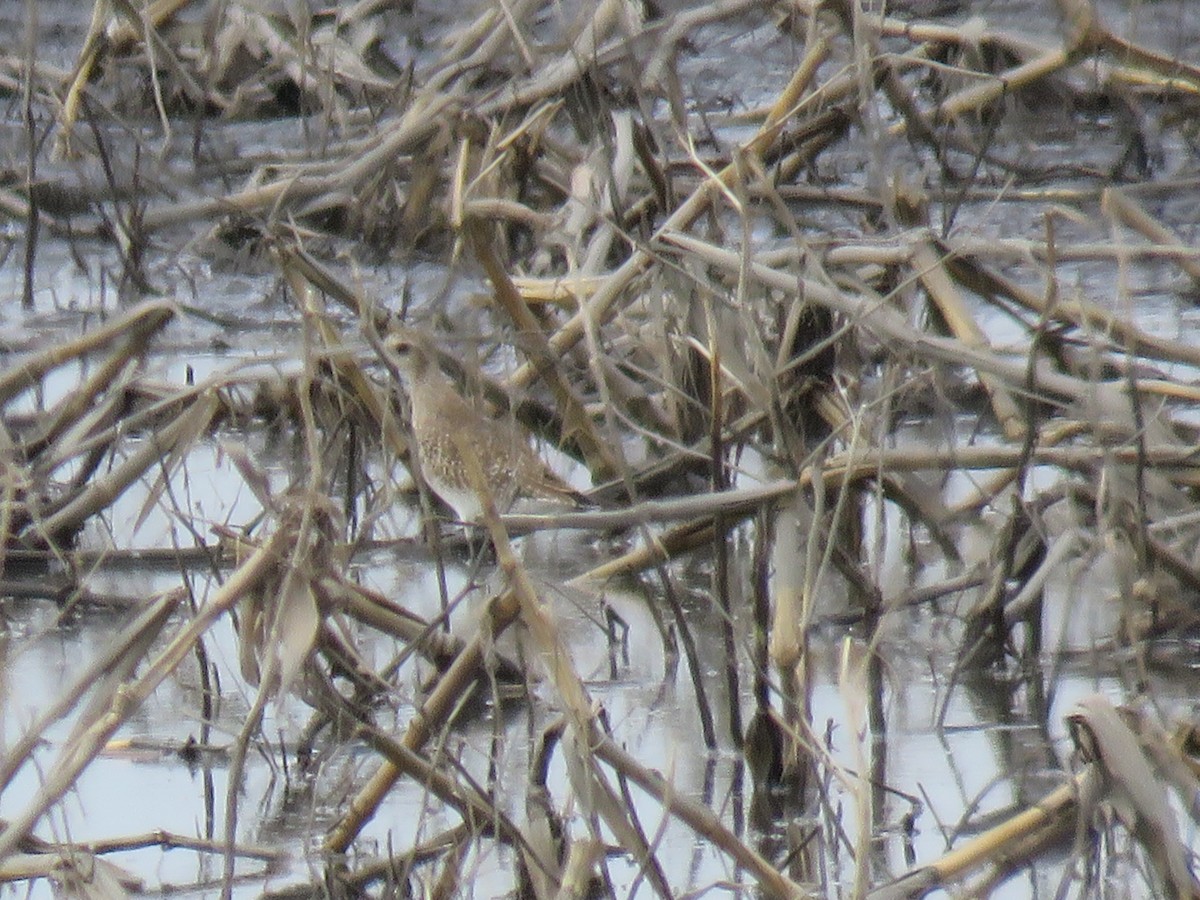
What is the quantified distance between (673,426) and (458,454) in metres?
0.71

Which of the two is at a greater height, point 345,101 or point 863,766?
point 345,101

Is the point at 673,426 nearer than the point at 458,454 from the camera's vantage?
No

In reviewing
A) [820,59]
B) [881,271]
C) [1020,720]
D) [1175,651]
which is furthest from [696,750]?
[820,59]

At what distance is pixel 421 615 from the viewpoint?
5309mm

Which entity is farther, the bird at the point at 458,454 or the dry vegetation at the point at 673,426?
the bird at the point at 458,454

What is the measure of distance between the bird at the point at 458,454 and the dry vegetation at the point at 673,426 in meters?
0.11

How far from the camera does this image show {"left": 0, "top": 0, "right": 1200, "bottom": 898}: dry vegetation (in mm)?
3457

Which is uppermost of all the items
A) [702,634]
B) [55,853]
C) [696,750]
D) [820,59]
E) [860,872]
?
[820,59]

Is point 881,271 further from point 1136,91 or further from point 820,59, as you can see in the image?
point 1136,91

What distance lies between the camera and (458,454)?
521 centimetres

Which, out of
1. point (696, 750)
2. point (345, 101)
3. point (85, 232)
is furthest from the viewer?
point (85, 232)

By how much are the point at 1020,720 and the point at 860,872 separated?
1633 millimetres

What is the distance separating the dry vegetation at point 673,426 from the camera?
11.3 feet

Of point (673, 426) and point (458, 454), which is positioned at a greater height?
point (673, 426)
